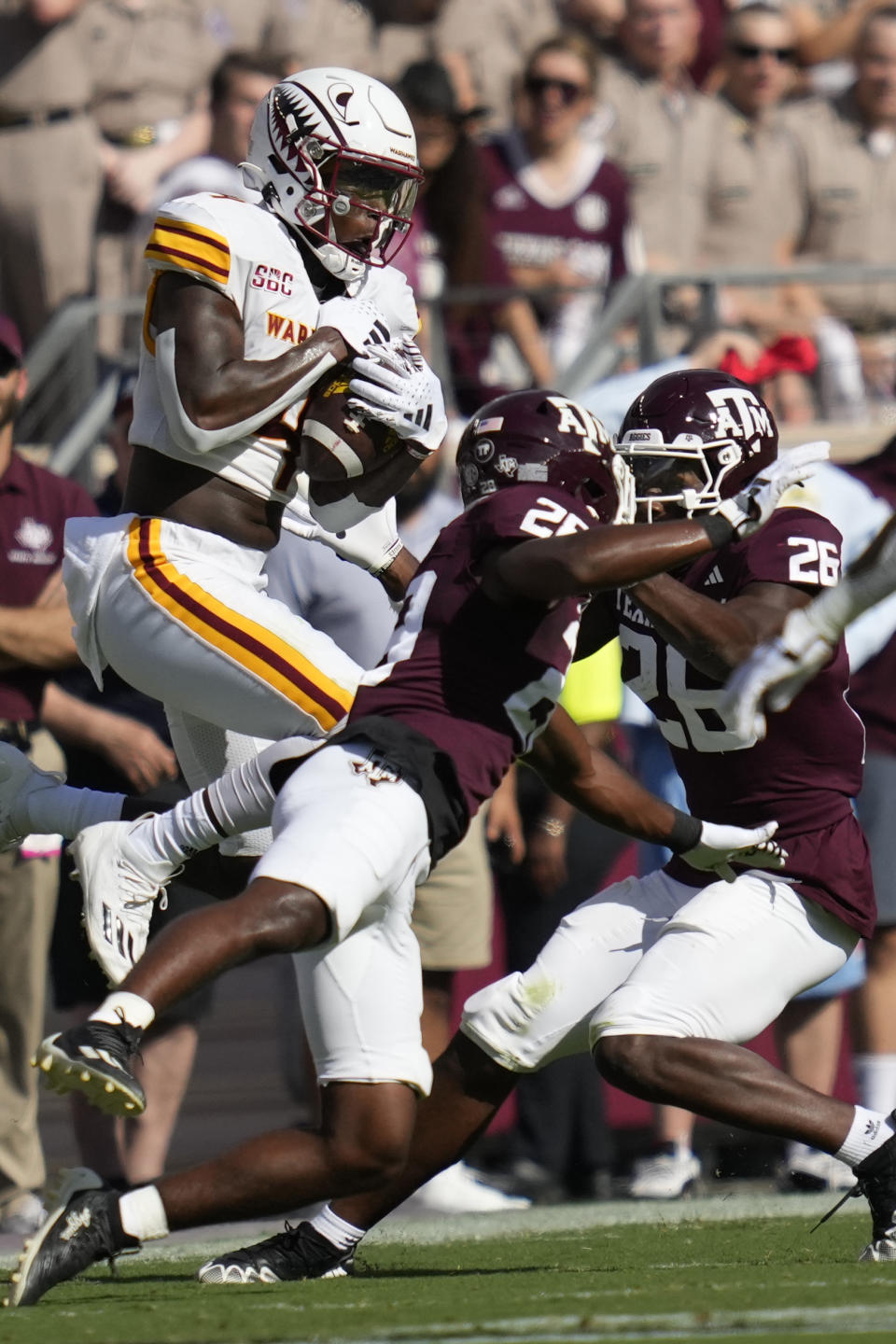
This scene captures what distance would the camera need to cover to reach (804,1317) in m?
3.89

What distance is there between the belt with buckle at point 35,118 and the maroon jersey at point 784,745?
4.25 m

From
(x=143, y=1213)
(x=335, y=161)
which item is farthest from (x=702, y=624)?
(x=143, y=1213)

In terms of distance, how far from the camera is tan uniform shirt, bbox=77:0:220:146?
895cm

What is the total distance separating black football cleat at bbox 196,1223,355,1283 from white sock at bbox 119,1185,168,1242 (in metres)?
0.38

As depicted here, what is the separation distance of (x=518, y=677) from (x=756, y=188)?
573 centimetres

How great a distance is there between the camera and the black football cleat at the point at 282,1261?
4.91 metres

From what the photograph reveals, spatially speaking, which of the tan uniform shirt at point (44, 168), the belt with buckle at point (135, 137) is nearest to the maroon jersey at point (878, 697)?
the tan uniform shirt at point (44, 168)

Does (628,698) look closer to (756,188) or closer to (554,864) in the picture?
(554,864)

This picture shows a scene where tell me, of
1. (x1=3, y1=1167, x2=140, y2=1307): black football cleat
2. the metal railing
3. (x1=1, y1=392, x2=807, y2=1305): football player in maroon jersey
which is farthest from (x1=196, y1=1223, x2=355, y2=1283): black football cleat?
the metal railing

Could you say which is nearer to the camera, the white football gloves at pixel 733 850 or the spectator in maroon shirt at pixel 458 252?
the white football gloves at pixel 733 850

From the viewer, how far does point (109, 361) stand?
860 centimetres

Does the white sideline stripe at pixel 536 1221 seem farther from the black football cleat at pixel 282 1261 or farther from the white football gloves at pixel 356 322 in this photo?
the white football gloves at pixel 356 322

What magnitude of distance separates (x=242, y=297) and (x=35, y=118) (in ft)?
13.4

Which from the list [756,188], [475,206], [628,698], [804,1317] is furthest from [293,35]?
[804,1317]
